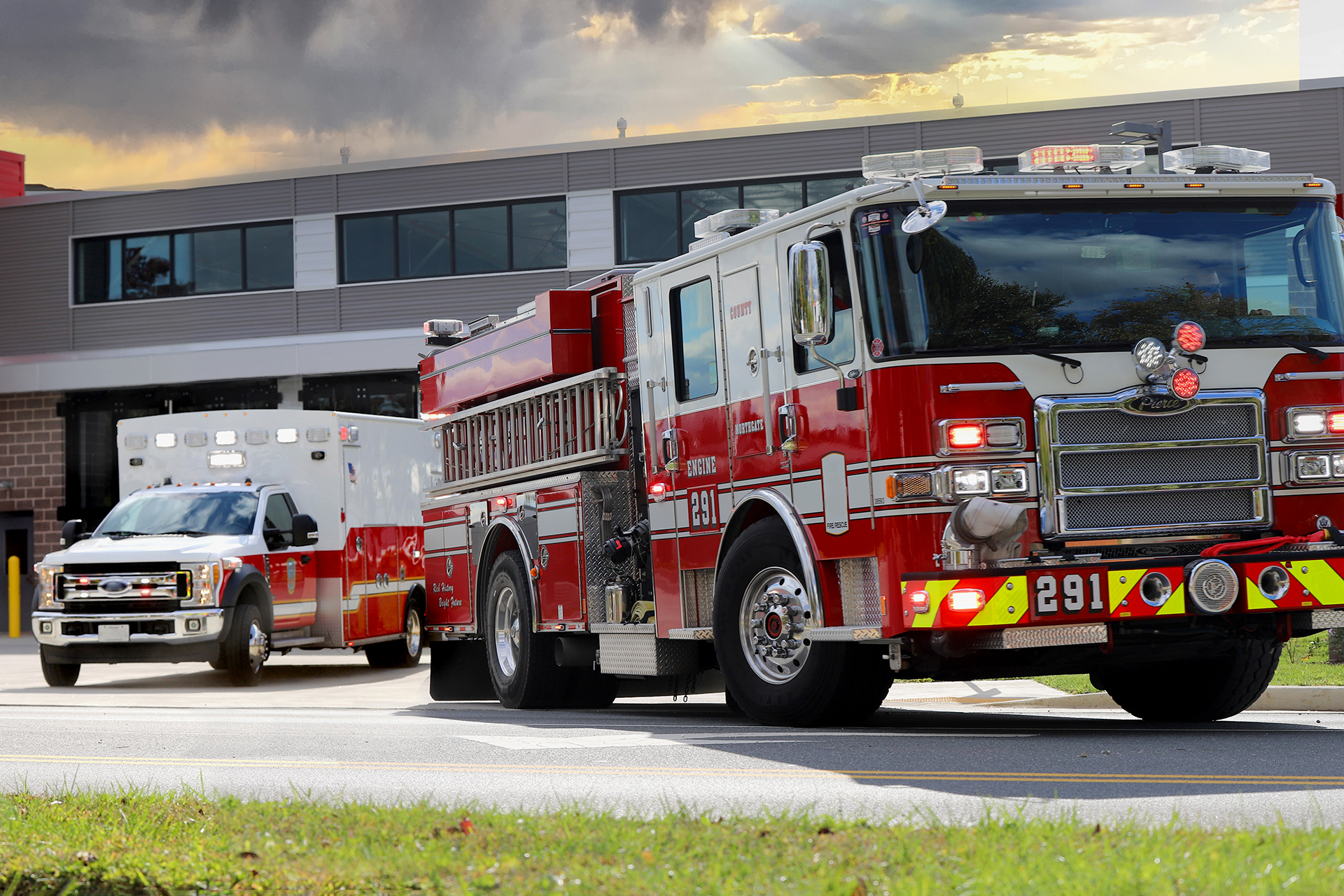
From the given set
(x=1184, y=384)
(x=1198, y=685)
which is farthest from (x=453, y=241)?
(x=1184, y=384)

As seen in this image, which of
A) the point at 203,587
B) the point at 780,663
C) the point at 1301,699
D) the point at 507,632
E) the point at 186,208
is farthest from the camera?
the point at 186,208

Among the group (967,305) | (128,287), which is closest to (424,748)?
(967,305)

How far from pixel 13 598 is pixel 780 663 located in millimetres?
25010

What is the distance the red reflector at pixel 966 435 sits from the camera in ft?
28.5

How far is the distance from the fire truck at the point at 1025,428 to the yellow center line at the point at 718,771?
1216 mm

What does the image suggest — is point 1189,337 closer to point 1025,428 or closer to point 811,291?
point 1025,428

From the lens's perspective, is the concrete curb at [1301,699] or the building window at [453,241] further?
the building window at [453,241]

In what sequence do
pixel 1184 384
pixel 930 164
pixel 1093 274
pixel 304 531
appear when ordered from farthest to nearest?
pixel 304 531 → pixel 930 164 → pixel 1093 274 → pixel 1184 384

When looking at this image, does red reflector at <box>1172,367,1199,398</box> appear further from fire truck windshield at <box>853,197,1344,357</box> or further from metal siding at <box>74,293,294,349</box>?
metal siding at <box>74,293,294,349</box>

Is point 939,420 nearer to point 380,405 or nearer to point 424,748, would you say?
point 424,748

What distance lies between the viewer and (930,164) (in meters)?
9.23

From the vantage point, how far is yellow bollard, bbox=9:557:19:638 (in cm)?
3030

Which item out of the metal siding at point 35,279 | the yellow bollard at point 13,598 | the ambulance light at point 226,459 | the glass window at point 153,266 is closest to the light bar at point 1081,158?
the ambulance light at point 226,459

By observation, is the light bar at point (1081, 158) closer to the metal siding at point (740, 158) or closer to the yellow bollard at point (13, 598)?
the metal siding at point (740, 158)
